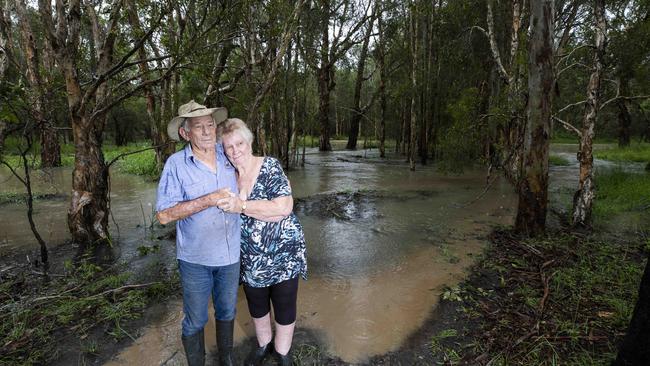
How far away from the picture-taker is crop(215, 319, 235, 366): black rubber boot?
8.85 ft

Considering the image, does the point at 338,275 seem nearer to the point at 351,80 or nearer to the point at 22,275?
the point at 22,275

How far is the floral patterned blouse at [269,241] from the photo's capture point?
2.54m

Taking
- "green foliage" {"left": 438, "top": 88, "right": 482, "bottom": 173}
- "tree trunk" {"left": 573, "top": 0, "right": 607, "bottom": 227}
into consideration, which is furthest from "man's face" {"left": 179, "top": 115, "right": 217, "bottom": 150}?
"green foliage" {"left": 438, "top": 88, "right": 482, "bottom": 173}

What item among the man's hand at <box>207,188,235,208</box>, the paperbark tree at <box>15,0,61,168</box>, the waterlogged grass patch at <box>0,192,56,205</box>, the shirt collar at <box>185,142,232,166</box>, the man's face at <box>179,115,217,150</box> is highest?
the paperbark tree at <box>15,0,61,168</box>

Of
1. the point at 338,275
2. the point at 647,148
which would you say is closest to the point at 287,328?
the point at 338,275

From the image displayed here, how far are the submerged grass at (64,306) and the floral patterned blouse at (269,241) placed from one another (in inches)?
68.7

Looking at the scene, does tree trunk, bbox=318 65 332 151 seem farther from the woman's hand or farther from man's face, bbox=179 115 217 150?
the woman's hand

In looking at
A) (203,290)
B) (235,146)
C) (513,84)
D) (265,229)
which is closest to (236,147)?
(235,146)

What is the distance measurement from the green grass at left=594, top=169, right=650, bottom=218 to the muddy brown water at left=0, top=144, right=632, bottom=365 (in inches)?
60.0

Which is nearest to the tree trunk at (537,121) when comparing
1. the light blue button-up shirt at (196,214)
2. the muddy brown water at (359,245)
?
the muddy brown water at (359,245)

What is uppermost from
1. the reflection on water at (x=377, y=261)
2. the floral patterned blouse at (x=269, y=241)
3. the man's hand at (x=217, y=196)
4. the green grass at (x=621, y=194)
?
the man's hand at (x=217, y=196)

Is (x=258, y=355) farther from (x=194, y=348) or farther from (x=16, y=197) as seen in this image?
(x=16, y=197)

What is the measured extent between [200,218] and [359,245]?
406 centimetres

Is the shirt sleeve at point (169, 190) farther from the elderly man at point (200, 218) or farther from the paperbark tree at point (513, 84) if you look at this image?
the paperbark tree at point (513, 84)
